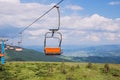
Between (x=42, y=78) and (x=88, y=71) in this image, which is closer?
(x=42, y=78)

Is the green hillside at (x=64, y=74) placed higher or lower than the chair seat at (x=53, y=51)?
lower

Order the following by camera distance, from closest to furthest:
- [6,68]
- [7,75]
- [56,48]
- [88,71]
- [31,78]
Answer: [56,48]
[31,78]
[7,75]
[88,71]
[6,68]

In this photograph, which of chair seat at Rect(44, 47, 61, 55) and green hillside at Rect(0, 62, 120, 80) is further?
green hillside at Rect(0, 62, 120, 80)

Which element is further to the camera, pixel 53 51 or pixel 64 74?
pixel 64 74

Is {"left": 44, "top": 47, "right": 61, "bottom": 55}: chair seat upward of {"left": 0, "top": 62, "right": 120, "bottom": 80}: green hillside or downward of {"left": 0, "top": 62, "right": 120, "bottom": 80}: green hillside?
upward

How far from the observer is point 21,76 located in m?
65.2

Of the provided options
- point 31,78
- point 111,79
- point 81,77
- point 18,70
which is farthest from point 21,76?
point 111,79

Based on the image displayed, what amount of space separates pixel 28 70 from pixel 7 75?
27.9 ft

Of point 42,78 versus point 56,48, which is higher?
point 56,48

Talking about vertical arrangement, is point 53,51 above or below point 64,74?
above

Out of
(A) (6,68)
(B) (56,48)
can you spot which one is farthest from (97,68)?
(B) (56,48)

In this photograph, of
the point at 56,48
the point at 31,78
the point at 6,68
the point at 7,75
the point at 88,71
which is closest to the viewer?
the point at 56,48

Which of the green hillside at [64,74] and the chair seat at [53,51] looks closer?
the chair seat at [53,51]

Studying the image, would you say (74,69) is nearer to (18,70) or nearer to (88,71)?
(88,71)
